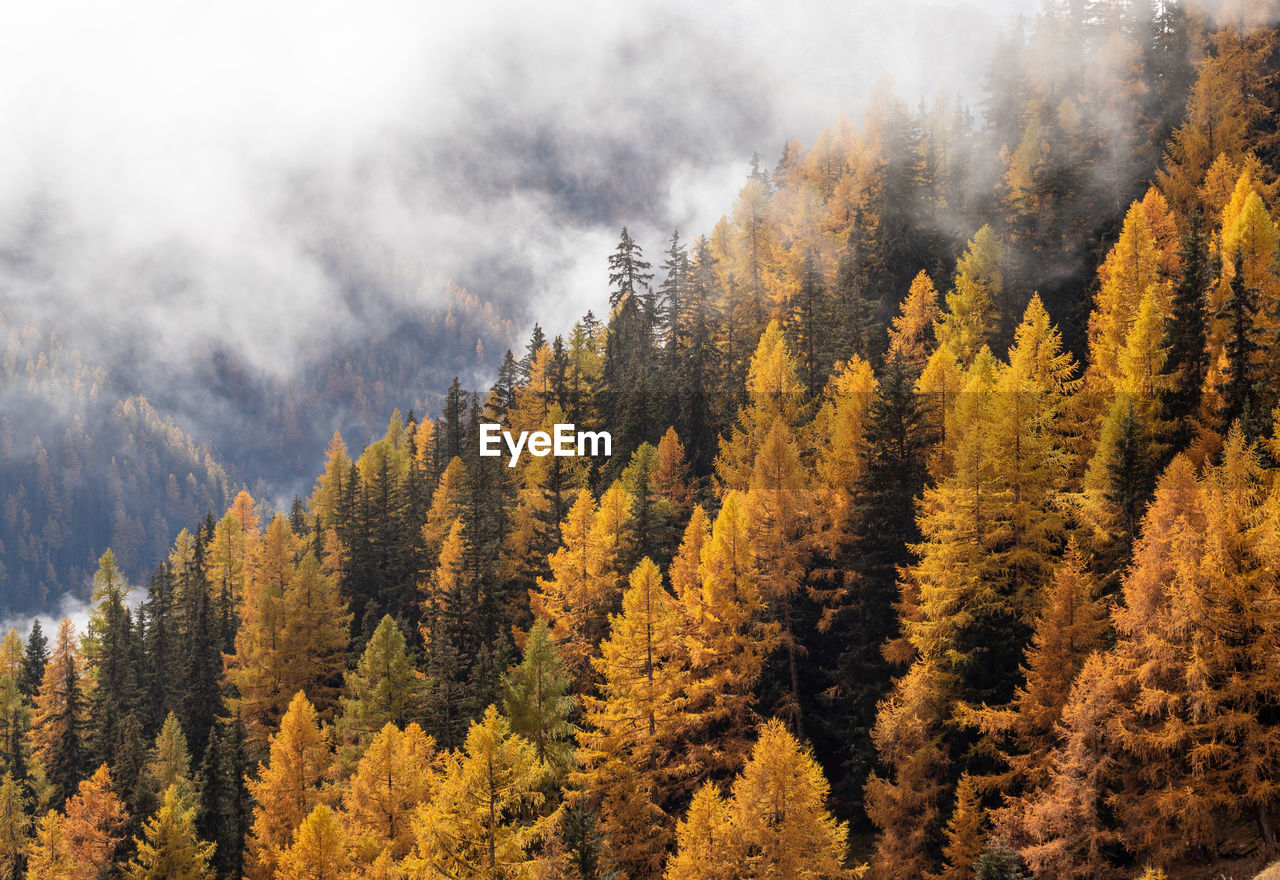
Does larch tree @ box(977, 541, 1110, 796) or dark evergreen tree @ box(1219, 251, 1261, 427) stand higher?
dark evergreen tree @ box(1219, 251, 1261, 427)

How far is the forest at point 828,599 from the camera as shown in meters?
26.1

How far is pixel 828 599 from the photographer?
4016 cm

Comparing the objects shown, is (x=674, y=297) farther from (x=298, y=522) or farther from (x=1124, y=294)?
(x=298, y=522)

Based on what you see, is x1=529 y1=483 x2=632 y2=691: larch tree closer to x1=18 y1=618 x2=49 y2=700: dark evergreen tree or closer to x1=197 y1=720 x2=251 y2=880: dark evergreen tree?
x1=197 y1=720 x2=251 y2=880: dark evergreen tree

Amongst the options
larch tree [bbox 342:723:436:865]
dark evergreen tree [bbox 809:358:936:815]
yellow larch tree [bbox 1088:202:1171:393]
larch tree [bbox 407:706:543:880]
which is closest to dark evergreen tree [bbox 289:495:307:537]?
larch tree [bbox 342:723:436:865]

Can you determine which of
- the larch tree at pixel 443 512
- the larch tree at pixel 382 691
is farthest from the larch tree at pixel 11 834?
the larch tree at pixel 443 512

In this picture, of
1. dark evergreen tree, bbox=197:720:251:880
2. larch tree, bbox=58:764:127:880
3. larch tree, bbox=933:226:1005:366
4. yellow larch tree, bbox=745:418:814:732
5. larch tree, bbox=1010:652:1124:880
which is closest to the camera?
larch tree, bbox=1010:652:1124:880

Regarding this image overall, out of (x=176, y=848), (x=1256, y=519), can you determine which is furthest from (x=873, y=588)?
(x=176, y=848)

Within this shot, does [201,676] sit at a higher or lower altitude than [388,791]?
higher

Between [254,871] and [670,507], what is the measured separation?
1130 inches

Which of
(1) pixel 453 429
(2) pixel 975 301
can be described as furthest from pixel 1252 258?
(1) pixel 453 429

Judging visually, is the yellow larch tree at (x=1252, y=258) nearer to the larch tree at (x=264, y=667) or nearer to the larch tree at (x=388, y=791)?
the larch tree at (x=388, y=791)

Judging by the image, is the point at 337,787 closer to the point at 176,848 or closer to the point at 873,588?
the point at 176,848

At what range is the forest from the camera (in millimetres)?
26094
